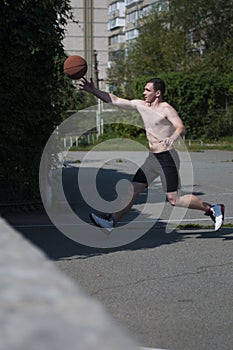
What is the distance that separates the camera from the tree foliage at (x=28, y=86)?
10.9 metres

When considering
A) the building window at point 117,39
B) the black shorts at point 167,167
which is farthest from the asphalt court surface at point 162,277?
the building window at point 117,39

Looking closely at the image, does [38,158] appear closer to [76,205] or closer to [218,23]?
[76,205]

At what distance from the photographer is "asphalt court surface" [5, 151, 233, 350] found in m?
5.21

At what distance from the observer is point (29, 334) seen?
3.19 feet

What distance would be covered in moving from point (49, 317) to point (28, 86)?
33.9 ft

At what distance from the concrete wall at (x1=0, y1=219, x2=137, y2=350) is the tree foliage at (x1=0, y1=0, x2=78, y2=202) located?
984 centimetres

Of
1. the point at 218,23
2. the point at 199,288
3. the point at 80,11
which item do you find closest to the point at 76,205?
the point at 199,288

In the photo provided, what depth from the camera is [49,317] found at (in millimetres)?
1002

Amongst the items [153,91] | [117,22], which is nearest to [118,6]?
[117,22]

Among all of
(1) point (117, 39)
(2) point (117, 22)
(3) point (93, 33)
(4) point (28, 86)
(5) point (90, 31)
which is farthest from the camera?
(1) point (117, 39)

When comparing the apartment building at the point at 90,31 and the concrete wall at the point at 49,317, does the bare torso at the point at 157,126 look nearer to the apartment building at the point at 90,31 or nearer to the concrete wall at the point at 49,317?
the concrete wall at the point at 49,317

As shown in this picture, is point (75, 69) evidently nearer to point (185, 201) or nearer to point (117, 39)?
point (185, 201)

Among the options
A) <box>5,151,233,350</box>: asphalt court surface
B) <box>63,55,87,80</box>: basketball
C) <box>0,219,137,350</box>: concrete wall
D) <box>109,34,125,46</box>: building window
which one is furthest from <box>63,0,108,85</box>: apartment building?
<box>0,219,137,350</box>: concrete wall

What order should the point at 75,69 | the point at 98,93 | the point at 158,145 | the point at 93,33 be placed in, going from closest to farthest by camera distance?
1. the point at 75,69
2. the point at 98,93
3. the point at 158,145
4. the point at 93,33
